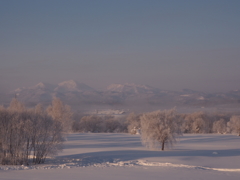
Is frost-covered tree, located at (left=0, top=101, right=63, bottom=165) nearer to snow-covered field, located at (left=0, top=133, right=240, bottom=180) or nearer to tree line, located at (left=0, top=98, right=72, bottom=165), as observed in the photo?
tree line, located at (left=0, top=98, right=72, bottom=165)

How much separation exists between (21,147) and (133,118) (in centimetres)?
5323

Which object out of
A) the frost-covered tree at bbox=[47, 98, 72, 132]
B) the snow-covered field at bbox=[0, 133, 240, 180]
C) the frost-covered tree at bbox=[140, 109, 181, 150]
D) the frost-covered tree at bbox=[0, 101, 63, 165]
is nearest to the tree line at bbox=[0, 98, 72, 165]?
the frost-covered tree at bbox=[0, 101, 63, 165]

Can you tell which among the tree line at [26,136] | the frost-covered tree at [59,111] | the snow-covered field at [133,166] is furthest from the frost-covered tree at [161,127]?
the frost-covered tree at [59,111]

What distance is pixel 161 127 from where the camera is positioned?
27.1 metres

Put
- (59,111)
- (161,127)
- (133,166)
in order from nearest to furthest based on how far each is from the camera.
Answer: (133,166) < (161,127) < (59,111)

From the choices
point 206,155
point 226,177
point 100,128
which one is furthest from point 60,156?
point 100,128

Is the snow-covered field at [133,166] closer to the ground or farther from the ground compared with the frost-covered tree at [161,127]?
closer to the ground

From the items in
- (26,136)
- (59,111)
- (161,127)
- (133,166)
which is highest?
(59,111)

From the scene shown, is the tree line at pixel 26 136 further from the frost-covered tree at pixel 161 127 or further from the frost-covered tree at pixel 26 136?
the frost-covered tree at pixel 161 127

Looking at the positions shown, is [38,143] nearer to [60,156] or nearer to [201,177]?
[60,156]

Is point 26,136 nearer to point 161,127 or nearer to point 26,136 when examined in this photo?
point 26,136

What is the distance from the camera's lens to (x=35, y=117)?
2314cm

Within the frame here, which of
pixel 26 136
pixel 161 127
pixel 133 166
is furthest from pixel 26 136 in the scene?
pixel 161 127

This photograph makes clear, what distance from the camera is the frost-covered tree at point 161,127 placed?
27.3 meters
